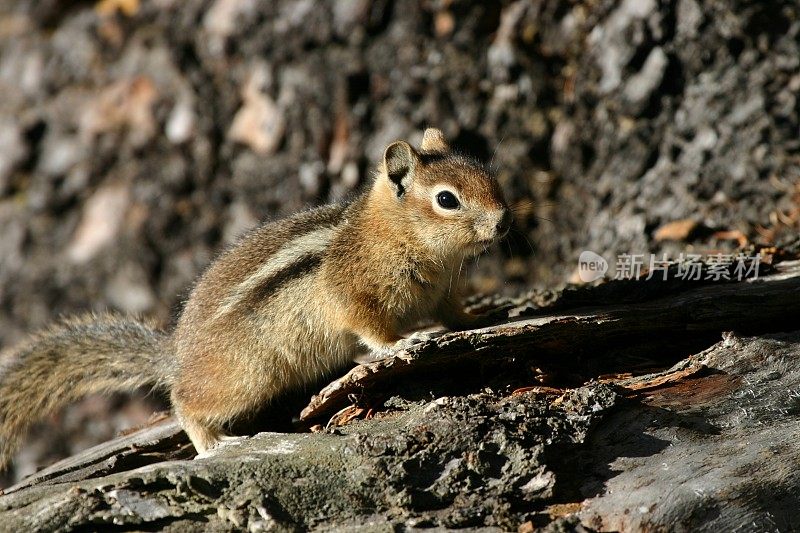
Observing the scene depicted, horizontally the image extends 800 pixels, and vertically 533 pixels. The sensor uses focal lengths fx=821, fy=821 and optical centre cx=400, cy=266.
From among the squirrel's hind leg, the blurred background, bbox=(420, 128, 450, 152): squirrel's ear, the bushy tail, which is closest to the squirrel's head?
bbox=(420, 128, 450, 152): squirrel's ear

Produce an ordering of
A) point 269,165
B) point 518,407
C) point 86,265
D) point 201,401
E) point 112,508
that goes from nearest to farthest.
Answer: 1. point 112,508
2. point 518,407
3. point 201,401
4. point 269,165
5. point 86,265

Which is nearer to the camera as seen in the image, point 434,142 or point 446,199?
point 446,199

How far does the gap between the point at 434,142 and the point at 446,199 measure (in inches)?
30.6

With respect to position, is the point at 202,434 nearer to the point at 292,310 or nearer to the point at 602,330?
the point at 292,310

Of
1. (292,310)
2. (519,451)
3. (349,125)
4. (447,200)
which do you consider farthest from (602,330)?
(349,125)

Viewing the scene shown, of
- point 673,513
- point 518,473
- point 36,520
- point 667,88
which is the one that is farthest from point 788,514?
point 667,88

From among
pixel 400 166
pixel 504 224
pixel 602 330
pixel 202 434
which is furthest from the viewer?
pixel 400 166

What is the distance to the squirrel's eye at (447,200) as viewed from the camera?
16.2ft

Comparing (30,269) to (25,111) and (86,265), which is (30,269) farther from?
(25,111)

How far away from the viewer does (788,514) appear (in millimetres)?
3248

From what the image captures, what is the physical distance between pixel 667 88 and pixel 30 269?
19.2ft

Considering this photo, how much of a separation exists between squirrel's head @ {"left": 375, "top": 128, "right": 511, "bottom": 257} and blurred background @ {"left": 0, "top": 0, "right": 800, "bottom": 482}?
119 cm

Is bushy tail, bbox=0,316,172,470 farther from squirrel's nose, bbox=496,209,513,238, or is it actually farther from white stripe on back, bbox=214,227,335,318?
squirrel's nose, bbox=496,209,513,238

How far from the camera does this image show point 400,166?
16.8 ft
